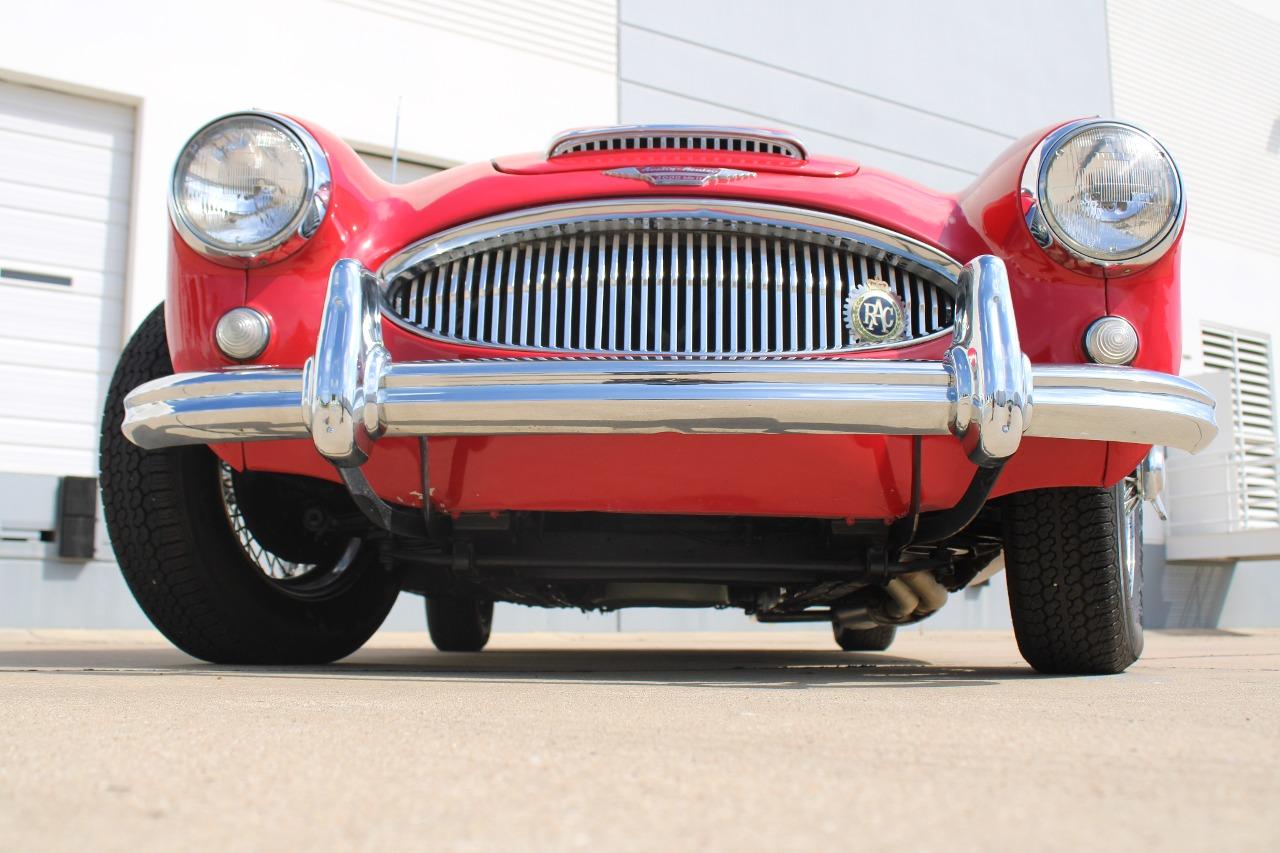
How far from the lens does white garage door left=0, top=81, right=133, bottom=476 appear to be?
629 cm

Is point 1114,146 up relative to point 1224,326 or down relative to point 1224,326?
down

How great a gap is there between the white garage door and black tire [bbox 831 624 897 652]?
14.0 feet

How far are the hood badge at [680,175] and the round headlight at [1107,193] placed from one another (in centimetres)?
56

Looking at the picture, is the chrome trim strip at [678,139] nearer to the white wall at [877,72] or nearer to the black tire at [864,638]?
the black tire at [864,638]

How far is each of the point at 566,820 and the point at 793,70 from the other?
924cm

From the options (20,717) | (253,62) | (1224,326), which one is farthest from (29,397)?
(1224,326)

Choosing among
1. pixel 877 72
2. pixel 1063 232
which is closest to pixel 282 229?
pixel 1063 232

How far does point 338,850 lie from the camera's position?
0.73m

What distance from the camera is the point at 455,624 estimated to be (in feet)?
14.5

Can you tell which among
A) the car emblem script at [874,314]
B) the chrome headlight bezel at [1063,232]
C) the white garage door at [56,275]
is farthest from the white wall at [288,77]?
the chrome headlight bezel at [1063,232]

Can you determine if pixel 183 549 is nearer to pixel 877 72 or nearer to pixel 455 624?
pixel 455 624

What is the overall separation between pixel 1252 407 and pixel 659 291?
37.6 ft

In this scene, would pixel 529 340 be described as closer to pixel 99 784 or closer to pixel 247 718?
pixel 247 718

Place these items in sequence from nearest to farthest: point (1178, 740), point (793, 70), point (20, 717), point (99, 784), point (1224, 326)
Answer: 1. point (99, 784)
2. point (1178, 740)
3. point (20, 717)
4. point (793, 70)
5. point (1224, 326)
